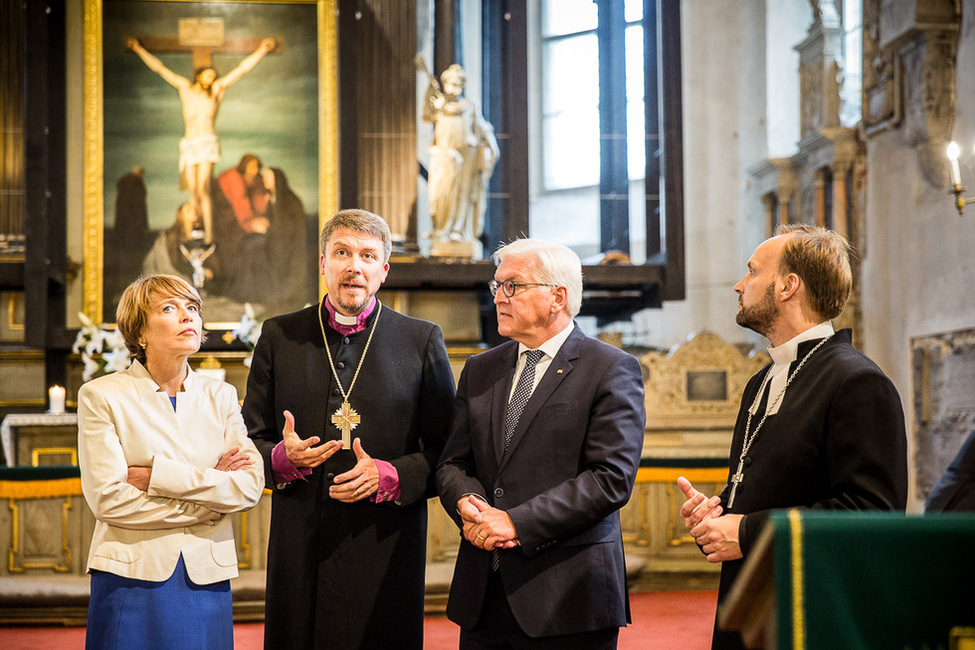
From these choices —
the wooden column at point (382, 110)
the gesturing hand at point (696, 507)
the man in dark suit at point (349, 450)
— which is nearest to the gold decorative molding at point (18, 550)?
the man in dark suit at point (349, 450)

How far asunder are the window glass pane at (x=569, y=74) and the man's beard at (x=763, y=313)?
36.9ft

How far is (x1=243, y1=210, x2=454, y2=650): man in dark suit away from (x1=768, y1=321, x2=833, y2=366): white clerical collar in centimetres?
111


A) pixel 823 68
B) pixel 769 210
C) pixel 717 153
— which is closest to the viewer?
pixel 823 68

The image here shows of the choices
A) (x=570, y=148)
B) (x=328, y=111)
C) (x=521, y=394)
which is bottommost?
(x=521, y=394)

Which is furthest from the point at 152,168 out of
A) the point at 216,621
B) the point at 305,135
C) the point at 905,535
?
the point at 905,535

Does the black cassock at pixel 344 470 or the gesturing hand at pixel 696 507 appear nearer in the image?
the gesturing hand at pixel 696 507

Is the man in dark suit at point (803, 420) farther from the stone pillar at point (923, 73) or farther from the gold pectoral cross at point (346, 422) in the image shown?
the stone pillar at point (923, 73)

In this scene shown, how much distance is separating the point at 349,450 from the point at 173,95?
776cm

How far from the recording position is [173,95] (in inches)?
393

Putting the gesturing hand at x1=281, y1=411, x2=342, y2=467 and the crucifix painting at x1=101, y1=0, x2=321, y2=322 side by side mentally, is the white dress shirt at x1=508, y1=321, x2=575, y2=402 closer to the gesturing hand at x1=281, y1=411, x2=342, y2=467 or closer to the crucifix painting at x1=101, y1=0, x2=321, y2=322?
the gesturing hand at x1=281, y1=411, x2=342, y2=467

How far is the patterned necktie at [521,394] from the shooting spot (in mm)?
2885

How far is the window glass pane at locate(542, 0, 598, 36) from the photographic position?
45.2ft

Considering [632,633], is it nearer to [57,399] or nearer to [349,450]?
[349,450]

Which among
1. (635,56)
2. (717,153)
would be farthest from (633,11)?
(717,153)
